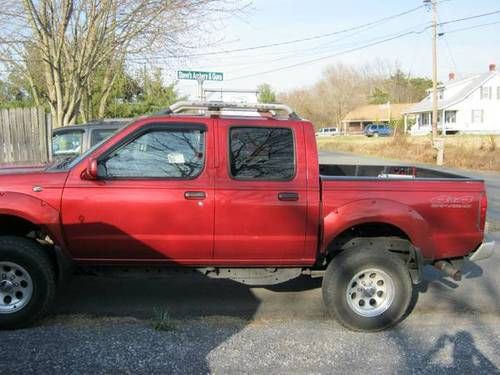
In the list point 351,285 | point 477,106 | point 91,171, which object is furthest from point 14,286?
point 477,106

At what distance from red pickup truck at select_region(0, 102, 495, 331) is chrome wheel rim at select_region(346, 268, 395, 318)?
0.4 inches

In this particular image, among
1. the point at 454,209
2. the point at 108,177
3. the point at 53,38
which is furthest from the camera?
the point at 53,38

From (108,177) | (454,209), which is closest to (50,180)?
(108,177)

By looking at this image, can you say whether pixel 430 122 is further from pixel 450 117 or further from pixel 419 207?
pixel 419 207

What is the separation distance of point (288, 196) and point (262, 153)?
471 mm

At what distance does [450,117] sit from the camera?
62812mm

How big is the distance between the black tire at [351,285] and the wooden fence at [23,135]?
31.1 feet

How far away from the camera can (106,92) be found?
733 inches

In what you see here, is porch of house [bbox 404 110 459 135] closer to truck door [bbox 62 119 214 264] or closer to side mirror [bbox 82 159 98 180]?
truck door [bbox 62 119 214 264]

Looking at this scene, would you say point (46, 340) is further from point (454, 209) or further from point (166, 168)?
point (454, 209)

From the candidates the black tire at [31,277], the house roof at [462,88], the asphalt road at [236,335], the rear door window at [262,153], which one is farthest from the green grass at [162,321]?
the house roof at [462,88]

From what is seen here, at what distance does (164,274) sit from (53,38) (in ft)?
27.0

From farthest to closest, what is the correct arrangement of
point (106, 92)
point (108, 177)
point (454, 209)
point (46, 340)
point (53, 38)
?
point (106, 92), point (53, 38), point (454, 209), point (108, 177), point (46, 340)

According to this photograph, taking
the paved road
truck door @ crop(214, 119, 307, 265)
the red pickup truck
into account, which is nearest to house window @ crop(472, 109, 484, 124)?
the paved road
